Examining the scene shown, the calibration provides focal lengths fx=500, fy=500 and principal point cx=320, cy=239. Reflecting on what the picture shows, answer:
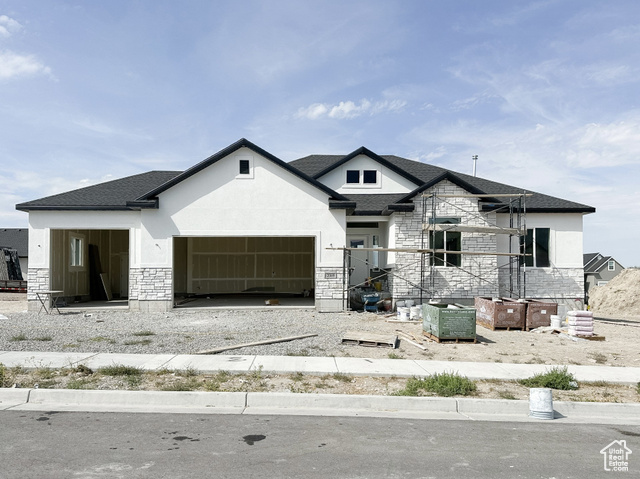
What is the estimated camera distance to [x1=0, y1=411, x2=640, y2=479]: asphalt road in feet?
17.0

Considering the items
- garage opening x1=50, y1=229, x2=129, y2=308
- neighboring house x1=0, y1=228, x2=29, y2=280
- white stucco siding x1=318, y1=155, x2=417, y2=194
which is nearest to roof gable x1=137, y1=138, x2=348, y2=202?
white stucco siding x1=318, y1=155, x2=417, y2=194

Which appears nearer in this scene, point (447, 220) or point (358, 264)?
point (447, 220)

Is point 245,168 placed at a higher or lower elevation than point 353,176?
lower

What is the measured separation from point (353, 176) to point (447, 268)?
611 cm

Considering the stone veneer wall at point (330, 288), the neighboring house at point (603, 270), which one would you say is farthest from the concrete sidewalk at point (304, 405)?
the neighboring house at point (603, 270)

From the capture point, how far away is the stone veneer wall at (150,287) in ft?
61.2

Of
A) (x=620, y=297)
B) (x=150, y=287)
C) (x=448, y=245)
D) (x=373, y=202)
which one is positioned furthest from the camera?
(x=620, y=297)

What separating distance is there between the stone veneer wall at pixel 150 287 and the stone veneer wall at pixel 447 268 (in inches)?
344

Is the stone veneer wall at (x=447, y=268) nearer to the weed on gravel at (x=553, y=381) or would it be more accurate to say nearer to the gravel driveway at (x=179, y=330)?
the gravel driveway at (x=179, y=330)

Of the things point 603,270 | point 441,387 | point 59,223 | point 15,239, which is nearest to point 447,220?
point 441,387

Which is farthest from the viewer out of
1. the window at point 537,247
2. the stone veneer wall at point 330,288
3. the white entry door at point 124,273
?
the white entry door at point 124,273

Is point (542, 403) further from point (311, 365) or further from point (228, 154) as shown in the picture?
point (228, 154)

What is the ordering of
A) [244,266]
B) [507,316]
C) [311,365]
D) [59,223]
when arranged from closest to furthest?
[311,365] < [507,316] < [59,223] < [244,266]

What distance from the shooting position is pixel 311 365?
9.83 metres
